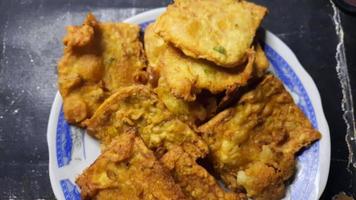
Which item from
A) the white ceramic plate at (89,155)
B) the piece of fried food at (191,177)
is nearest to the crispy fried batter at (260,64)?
the white ceramic plate at (89,155)

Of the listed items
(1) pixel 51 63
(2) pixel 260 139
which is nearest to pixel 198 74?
(2) pixel 260 139

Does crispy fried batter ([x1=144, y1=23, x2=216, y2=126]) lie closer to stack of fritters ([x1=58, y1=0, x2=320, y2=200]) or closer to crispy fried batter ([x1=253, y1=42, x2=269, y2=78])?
stack of fritters ([x1=58, y1=0, x2=320, y2=200])

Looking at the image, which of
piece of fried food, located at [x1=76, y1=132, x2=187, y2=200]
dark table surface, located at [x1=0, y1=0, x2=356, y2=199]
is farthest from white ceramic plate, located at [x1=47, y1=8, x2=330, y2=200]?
dark table surface, located at [x1=0, y1=0, x2=356, y2=199]

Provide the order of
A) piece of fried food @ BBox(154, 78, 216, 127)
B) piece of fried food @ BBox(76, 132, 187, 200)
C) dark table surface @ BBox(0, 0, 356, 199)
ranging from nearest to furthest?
piece of fried food @ BBox(76, 132, 187, 200), piece of fried food @ BBox(154, 78, 216, 127), dark table surface @ BBox(0, 0, 356, 199)

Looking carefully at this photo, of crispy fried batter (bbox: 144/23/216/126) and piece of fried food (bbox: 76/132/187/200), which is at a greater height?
crispy fried batter (bbox: 144/23/216/126)

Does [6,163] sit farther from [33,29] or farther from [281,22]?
[281,22]

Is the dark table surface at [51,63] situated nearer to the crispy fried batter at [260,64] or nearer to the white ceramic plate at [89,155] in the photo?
the white ceramic plate at [89,155]

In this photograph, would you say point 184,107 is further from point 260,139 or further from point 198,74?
point 260,139
